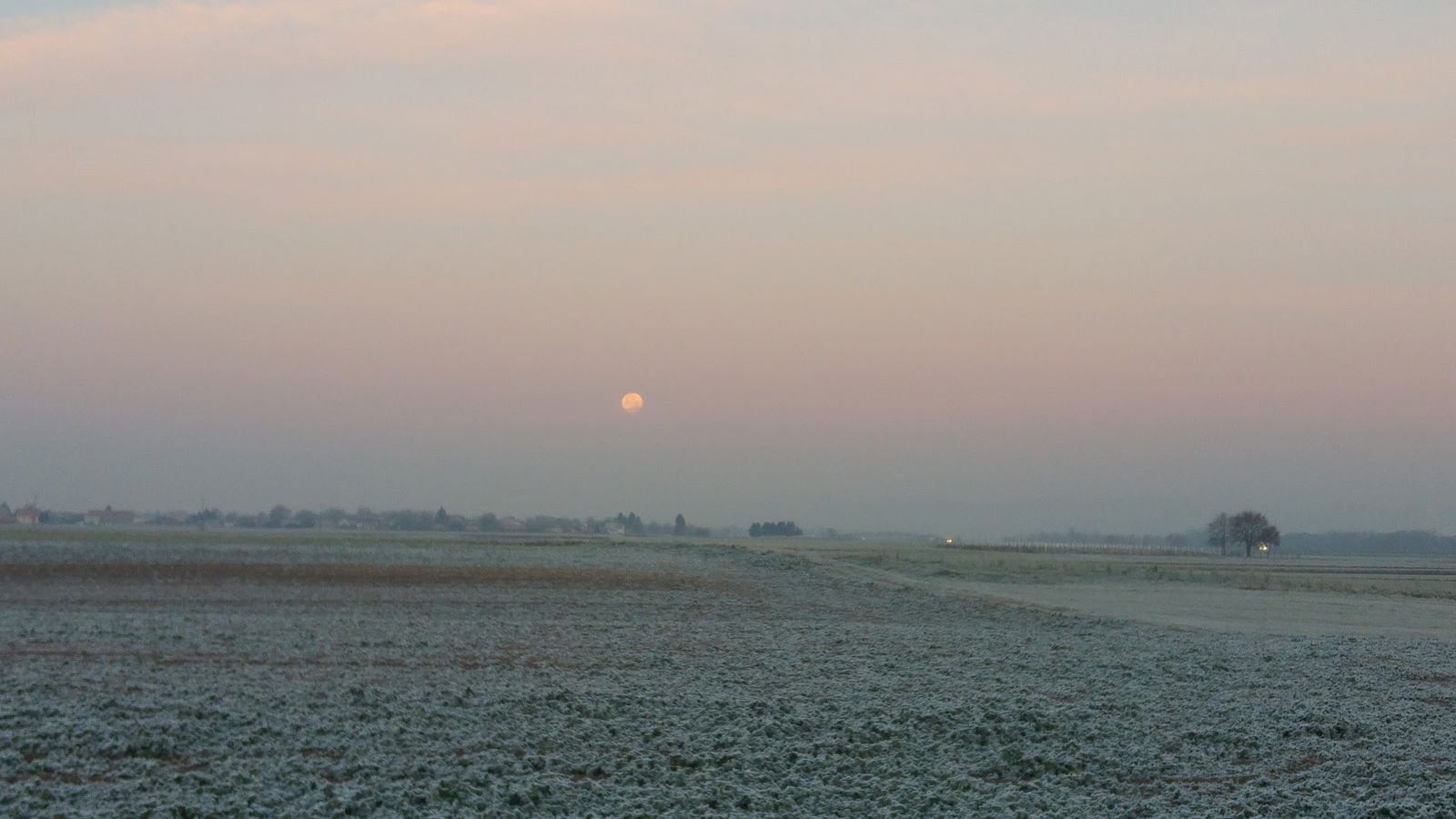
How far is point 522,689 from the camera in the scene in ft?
60.8

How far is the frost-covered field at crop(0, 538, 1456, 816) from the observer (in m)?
12.8

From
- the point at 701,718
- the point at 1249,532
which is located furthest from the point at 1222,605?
the point at 1249,532

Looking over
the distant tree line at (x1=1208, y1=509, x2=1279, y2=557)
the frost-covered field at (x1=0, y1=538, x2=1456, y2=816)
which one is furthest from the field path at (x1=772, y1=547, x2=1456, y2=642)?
the distant tree line at (x1=1208, y1=509, x2=1279, y2=557)

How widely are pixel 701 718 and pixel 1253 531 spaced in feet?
510

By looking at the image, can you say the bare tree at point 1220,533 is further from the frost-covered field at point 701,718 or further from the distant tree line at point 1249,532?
the frost-covered field at point 701,718

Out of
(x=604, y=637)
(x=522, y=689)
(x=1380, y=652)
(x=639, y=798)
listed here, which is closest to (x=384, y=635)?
(x=604, y=637)

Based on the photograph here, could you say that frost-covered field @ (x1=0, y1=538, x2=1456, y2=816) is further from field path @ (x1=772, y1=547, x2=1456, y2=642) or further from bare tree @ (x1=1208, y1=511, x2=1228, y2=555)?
bare tree @ (x1=1208, y1=511, x2=1228, y2=555)

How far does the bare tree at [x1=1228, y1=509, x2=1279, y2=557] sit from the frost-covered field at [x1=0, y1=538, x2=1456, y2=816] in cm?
13533

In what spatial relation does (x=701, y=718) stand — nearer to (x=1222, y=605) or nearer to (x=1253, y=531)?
(x=1222, y=605)

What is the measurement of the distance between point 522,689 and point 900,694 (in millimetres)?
5528

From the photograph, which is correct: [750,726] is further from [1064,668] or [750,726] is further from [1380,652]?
[1380,652]

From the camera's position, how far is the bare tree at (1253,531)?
157250 mm

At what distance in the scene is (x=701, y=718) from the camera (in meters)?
16.6

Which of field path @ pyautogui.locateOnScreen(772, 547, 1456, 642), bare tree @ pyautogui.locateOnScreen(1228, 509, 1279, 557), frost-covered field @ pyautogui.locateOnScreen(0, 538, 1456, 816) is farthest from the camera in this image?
bare tree @ pyautogui.locateOnScreen(1228, 509, 1279, 557)
